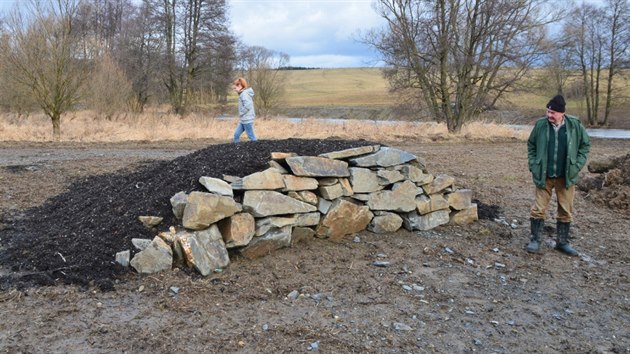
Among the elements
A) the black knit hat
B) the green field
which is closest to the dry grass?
the black knit hat

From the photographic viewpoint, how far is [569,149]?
5703mm

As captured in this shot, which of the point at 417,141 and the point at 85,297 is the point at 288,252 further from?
the point at 417,141

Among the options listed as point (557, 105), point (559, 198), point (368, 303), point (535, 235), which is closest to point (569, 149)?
point (557, 105)

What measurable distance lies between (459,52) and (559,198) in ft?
59.0

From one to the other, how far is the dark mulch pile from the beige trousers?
244 cm

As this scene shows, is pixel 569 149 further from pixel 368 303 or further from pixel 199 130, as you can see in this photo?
pixel 199 130

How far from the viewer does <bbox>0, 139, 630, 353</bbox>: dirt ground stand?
12.4ft

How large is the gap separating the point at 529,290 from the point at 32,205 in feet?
22.9

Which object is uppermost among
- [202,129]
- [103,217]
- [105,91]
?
[105,91]

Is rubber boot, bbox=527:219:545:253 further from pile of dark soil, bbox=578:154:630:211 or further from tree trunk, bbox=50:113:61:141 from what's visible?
tree trunk, bbox=50:113:61:141

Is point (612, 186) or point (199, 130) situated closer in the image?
point (612, 186)

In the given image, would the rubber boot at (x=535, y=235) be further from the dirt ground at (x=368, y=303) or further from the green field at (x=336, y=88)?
the green field at (x=336, y=88)

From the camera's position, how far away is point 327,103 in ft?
216

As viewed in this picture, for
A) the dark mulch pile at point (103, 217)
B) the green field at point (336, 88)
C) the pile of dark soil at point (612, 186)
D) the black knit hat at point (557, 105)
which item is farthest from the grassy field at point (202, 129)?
the green field at point (336, 88)
